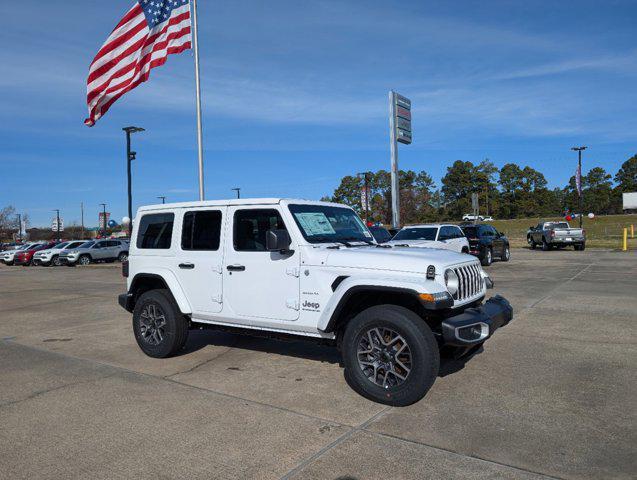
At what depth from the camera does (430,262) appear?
436cm

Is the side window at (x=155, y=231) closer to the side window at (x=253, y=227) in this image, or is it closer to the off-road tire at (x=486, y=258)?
the side window at (x=253, y=227)

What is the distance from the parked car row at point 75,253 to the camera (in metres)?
30.9

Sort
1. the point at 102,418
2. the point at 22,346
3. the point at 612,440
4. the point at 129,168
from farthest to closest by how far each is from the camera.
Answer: the point at 129,168, the point at 22,346, the point at 102,418, the point at 612,440

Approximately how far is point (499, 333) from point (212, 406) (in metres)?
4.41

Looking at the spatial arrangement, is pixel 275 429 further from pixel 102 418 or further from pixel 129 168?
pixel 129 168

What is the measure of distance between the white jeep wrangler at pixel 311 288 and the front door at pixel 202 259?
12 millimetres

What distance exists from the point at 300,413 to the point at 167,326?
2412 millimetres

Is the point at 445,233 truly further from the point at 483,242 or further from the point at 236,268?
the point at 236,268

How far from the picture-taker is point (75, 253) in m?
30.6

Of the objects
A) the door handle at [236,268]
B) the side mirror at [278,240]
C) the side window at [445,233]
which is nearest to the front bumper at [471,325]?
the side mirror at [278,240]

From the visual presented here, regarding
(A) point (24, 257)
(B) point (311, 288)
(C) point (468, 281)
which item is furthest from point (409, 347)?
(A) point (24, 257)

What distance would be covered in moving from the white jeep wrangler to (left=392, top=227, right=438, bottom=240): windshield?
10.1 m

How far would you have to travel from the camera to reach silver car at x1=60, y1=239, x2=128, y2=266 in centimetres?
3061

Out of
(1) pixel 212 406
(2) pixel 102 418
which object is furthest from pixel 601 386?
(2) pixel 102 418
